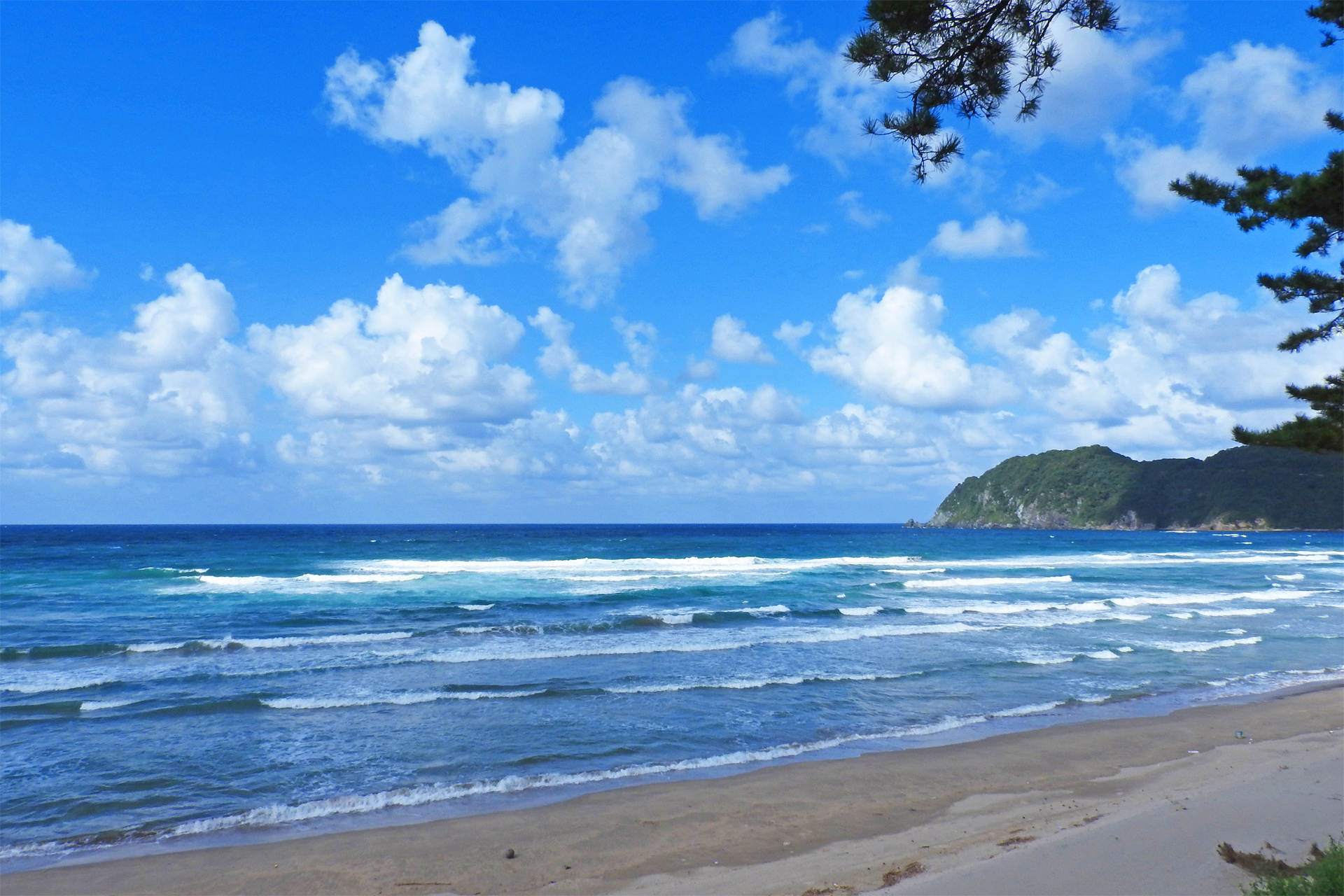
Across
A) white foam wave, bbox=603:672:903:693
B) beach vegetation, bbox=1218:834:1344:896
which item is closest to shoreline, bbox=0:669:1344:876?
white foam wave, bbox=603:672:903:693

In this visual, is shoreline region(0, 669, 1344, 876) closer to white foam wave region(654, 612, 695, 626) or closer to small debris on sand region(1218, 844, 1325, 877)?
small debris on sand region(1218, 844, 1325, 877)

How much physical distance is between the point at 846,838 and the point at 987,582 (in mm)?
32384

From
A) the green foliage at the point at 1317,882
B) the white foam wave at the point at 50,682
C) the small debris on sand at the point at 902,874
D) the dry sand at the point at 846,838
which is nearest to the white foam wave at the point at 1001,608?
the dry sand at the point at 846,838

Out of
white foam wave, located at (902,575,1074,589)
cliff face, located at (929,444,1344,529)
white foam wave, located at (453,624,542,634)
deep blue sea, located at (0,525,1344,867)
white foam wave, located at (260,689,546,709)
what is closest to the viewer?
deep blue sea, located at (0,525,1344,867)

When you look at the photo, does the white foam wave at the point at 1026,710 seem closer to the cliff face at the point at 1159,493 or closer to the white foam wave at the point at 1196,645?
the white foam wave at the point at 1196,645

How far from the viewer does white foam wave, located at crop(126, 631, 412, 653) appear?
18453 millimetres

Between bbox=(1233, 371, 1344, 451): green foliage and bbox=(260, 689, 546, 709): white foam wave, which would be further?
bbox=(260, 689, 546, 709): white foam wave

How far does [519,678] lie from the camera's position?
15203 mm

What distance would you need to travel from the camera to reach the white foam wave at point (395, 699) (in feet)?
43.1

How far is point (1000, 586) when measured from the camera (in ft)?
114

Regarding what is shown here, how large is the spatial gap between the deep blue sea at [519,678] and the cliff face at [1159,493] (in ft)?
357

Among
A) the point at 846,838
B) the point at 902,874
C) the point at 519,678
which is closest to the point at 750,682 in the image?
the point at 519,678

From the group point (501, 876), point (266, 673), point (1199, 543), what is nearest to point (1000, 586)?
point (266, 673)

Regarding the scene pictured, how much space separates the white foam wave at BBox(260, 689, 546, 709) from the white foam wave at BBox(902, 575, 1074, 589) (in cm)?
2401
